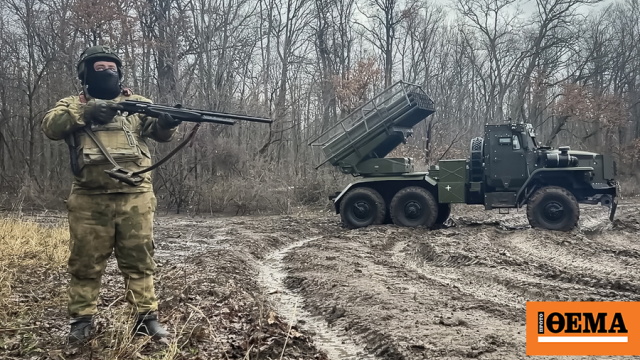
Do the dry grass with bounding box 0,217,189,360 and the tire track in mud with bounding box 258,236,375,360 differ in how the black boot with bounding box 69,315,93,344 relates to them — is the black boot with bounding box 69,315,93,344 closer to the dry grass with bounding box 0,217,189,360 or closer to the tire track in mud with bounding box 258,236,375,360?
the dry grass with bounding box 0,217,189,360

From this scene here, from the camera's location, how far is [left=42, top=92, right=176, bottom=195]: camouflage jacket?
3.81m

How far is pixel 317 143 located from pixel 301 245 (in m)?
4.11

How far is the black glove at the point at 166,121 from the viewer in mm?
4004

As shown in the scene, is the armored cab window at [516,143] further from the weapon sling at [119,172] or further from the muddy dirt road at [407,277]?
the weapon sling at [119,172]

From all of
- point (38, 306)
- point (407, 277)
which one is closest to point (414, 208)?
point (407, 277)

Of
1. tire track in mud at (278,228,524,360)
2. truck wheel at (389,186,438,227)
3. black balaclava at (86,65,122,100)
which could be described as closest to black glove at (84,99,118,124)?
black balaclava at (86,65,122,100)

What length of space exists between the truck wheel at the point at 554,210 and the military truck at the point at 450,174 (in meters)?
0.02

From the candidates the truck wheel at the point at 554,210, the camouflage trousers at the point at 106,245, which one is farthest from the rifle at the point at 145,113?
the truck wheel at the point at 554,210

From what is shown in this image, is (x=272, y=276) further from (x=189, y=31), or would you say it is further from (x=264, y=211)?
(x=189, y=31)

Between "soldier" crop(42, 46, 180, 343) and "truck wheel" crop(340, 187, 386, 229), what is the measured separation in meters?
9.46

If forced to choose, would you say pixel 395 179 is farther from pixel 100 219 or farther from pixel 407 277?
pixel 100 219

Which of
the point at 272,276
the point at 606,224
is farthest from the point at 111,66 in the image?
the point at 606,224

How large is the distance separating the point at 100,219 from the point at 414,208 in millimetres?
9763

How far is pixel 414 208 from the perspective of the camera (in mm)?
12867
